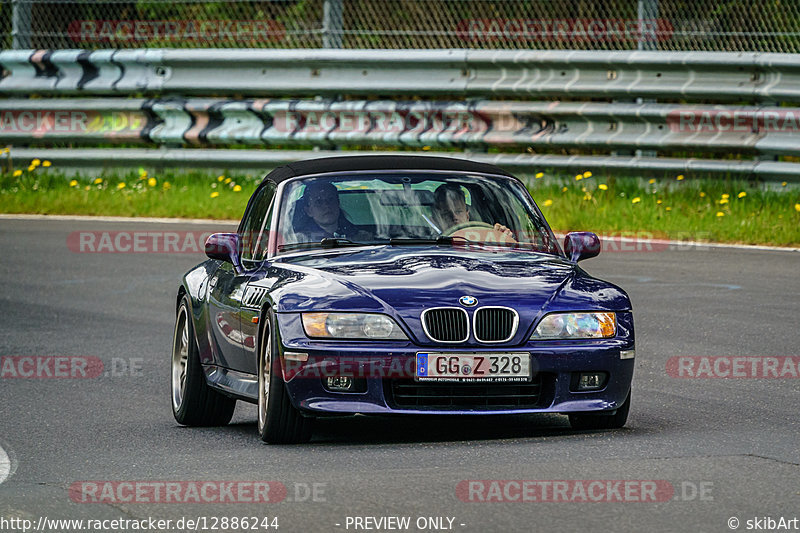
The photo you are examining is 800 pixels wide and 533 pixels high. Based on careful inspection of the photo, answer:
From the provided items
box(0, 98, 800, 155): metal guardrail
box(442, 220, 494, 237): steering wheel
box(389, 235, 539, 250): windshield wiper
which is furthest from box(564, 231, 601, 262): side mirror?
box(0, 98, 800, 155): metal guardrail

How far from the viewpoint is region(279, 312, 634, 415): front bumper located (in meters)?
7.43

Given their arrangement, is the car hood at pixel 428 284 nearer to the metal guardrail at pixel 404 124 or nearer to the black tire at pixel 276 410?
the black tire at pixel 276 410

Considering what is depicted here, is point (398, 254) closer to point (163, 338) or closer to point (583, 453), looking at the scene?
point (583, 453)

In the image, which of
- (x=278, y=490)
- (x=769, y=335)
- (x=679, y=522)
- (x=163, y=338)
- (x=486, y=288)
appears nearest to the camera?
(x=679, y=522)

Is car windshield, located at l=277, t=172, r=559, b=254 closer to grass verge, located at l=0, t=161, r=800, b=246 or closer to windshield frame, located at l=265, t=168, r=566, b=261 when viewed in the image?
windshield frame, located at l=265, t=168, r=566, b=261

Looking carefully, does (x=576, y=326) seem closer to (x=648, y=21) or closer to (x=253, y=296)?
(x=253, y=296)

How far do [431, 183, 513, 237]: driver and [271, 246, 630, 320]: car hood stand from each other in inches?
20.5

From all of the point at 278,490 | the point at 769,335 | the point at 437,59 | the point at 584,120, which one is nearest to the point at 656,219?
the point at 584,120

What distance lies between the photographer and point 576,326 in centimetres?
765

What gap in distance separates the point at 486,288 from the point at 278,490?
65.4 inches

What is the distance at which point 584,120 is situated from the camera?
17.8m

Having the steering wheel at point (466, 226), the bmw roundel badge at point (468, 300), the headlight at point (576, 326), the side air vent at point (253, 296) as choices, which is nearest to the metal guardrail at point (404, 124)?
the steering wheel at point (466, 226)

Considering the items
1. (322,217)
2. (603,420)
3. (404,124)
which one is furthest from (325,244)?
(404,124)

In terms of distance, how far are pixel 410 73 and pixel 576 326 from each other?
1146cm
